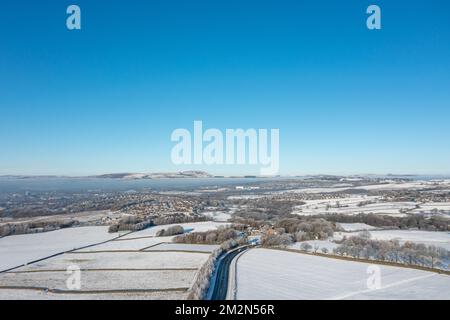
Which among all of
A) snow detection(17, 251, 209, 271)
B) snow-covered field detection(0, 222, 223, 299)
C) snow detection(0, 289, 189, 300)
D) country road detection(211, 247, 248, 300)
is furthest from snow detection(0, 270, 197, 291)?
country road detection(211, 247, 248, 300)

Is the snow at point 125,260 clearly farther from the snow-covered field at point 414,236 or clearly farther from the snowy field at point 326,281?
the snow-covered field at point 414,236

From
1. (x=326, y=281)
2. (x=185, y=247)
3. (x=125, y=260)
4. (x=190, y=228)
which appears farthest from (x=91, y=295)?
(x=190, y=228)

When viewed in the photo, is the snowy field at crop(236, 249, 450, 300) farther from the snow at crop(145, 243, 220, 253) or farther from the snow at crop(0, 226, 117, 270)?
the snow at crop(0, 226, 117, 270)

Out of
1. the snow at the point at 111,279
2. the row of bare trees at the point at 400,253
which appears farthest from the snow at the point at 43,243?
the row of bare trees at the point at 400,253

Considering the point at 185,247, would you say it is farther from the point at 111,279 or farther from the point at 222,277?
the point at 111,279
